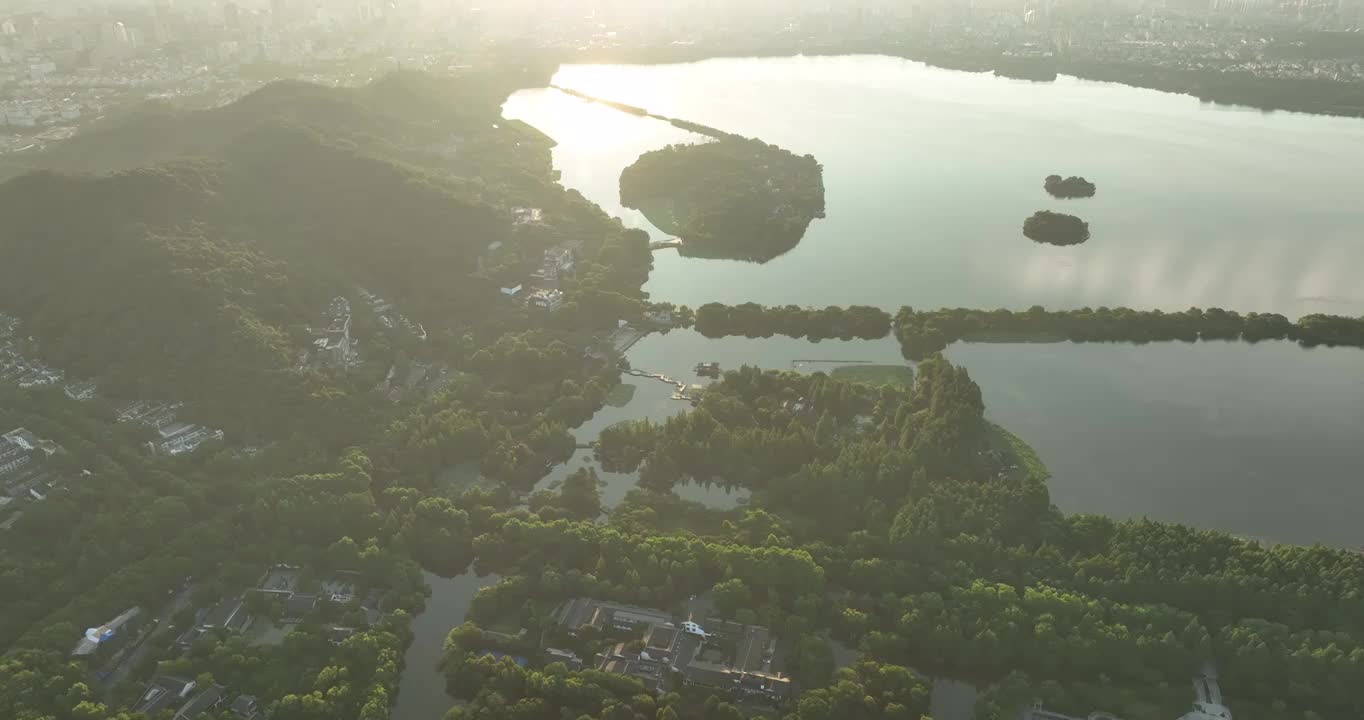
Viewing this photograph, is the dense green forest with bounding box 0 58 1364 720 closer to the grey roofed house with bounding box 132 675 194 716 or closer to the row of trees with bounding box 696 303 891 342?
the row of trees with bounding box 696 303 891 342

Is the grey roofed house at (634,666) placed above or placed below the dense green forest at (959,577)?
below

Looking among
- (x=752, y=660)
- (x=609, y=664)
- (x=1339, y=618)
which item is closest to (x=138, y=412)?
(x=609, y=664)

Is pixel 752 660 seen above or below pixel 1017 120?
below

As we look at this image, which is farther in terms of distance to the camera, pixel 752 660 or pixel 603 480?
pixel 603 480

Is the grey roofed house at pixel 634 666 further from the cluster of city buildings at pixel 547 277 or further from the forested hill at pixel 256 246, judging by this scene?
the cluster of city buildings at pixel 547 277

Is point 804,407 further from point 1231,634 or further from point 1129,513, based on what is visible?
point 1231,634

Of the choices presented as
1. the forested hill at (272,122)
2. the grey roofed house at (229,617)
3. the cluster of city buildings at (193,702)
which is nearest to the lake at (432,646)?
the cluster of city buildings at (193,702)
